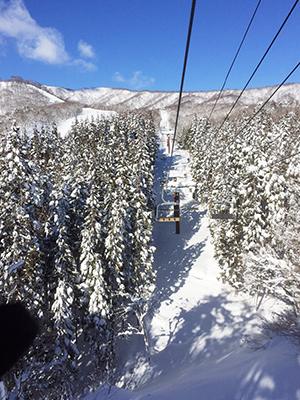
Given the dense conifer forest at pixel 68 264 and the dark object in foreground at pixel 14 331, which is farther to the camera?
the dense conifer forest at pixel 68 264

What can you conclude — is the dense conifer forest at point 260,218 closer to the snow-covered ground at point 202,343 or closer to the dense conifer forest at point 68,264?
the snow-covered ground at point 202,343

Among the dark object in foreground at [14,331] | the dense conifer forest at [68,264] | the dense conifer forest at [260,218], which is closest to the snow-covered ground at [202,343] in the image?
the dense conifer forest at [68,264]

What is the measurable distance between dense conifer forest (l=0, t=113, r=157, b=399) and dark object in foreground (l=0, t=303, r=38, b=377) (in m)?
0.51

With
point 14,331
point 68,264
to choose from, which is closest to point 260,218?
point 68,264

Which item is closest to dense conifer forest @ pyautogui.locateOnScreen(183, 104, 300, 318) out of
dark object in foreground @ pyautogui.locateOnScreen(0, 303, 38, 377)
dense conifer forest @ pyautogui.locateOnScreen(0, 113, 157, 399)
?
dense conifer forest @ pyautogui.locateOnScreen(0, 113, 157, 399)

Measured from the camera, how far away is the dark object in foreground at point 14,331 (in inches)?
394

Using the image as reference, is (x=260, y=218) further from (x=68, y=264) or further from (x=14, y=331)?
(x=14, y=331)

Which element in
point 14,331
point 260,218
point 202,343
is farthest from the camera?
point 260,218

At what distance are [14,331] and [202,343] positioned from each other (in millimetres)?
14249

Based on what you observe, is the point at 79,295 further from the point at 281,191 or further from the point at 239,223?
the point at 281,191

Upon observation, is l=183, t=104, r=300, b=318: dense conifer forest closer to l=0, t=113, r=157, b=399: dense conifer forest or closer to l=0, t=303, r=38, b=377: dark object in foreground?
l=0, t=113, r=157, b=399: dense conifer forest

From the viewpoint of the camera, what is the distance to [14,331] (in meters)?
10.8

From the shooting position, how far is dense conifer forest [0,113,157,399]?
12.6 metres

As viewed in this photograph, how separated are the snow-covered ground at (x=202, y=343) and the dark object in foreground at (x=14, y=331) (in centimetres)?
385
